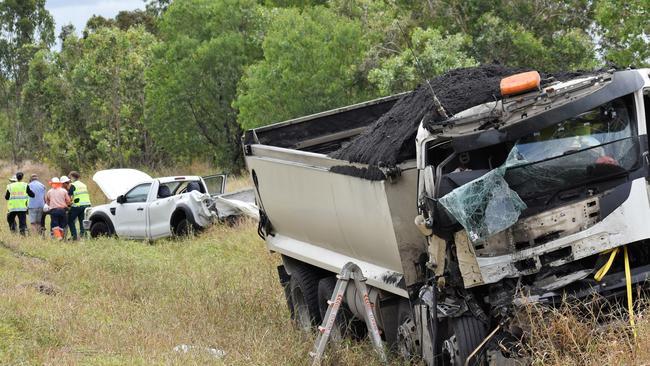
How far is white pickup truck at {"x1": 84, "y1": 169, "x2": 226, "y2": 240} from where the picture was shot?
65.9 ft

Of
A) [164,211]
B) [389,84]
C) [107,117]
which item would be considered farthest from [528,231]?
[107,117]

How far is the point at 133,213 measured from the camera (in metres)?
21.4

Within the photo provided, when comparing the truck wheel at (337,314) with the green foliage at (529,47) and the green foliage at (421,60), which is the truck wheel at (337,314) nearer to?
the green foliage at (421,60)

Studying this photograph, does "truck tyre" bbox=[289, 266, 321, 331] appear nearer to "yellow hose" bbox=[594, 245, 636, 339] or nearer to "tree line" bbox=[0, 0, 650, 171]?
"yellow hose" bbox=[594, 245, 636, 339]

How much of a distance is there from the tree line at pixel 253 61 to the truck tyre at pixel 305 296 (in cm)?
913

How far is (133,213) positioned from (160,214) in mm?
910

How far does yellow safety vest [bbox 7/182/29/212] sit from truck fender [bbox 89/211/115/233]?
154cm

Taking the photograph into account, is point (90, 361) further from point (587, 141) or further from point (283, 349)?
point (587, 141)

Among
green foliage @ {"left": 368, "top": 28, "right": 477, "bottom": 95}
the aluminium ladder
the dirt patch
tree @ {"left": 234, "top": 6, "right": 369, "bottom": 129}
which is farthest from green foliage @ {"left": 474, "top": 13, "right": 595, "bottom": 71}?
the aluminium ladder

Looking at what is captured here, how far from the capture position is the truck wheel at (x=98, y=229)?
73.6 feet

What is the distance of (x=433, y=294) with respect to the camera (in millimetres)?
7059

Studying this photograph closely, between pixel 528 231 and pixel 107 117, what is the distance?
35952mm

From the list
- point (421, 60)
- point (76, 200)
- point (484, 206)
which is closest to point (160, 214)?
point (76, 200)

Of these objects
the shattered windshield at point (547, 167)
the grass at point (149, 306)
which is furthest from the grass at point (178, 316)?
the shattered windshield at point (547, 167)
